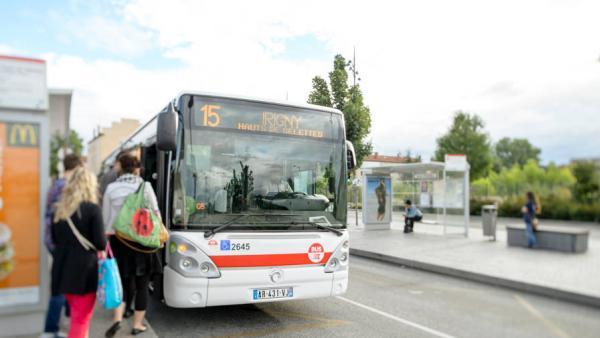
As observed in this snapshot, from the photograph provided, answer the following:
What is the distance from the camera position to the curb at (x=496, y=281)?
22.2 ft

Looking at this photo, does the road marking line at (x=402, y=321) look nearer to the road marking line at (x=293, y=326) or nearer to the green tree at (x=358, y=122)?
the road marking line at (x=293, y=326)

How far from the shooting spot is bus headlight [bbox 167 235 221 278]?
185 inches

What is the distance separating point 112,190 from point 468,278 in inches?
272

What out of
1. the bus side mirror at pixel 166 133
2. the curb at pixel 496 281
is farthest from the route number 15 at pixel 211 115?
the curb at pixel 496 281

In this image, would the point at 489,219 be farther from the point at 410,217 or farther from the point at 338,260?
the point at 338,260

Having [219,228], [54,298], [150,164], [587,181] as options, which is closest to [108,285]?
[54,298]

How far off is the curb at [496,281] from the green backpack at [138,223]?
20.8ft

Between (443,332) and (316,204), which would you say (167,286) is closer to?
(316,204)

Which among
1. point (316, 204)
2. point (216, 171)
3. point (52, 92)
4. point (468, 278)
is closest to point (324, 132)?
point (316, 204)

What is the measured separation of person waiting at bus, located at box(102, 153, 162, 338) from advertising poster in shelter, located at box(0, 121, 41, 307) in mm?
948

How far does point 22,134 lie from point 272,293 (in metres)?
2.95

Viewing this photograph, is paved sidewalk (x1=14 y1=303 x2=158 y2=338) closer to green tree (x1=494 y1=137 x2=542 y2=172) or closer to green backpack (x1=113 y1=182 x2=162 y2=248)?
green backpack (x1=113 y1=182 x2=162 y2=248)

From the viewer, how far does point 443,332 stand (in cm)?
498

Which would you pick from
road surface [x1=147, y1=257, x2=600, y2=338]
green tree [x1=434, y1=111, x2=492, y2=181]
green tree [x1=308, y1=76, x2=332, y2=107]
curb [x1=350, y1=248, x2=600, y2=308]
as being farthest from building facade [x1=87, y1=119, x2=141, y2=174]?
road surface [x1=147, y1=257, x2=600, y2=338]
